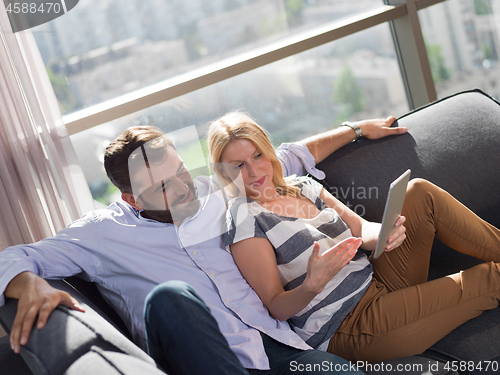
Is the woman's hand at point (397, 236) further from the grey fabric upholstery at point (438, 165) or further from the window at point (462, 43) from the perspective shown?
the window at point (462, 43)

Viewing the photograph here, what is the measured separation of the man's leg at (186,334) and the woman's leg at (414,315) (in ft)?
1.63

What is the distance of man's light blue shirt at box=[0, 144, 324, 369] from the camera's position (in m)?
1.26

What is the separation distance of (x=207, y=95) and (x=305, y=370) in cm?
163

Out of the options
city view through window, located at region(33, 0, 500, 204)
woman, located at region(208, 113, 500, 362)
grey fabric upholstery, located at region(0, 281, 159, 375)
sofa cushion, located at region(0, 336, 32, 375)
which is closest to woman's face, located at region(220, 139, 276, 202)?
woman, located at region(208, 113, 500, 362)

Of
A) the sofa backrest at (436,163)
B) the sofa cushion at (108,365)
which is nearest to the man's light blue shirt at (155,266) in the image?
the sofa cushion at (108,365)

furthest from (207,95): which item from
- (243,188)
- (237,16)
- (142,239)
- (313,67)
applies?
(142,239)

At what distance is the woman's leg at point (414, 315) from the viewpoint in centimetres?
127

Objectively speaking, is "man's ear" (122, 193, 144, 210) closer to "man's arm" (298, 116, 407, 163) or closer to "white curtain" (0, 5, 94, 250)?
"white curtain" (0, 5, 94, 250)

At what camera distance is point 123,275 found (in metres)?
1.33

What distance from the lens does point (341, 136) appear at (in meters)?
1.75

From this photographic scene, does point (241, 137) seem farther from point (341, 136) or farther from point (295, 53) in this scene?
point (295, 53)

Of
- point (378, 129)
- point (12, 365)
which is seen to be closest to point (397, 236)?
point (378, 129)

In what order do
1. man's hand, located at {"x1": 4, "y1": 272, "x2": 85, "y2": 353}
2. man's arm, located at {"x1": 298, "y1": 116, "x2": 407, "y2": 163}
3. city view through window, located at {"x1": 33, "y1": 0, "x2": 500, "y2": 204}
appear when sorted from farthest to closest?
1. city view through window, located at {"x1": 33, "y1": 0, "x2": 500, "y2": 204}
2. man's arm, located at {"x1": 298, "y1": 116, "x2": 407, "y2": 163}
3. man's hand, located at {"x1": 4, "y1": 272, "x2": 85, "y2": 353}

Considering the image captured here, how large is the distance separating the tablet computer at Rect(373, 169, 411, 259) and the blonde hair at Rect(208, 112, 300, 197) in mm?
366
